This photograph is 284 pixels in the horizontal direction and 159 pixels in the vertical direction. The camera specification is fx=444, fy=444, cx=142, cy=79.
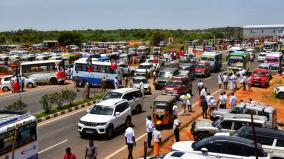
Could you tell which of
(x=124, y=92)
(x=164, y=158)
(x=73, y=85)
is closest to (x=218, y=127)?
(x=164, y=158)

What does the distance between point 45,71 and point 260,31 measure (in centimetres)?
11772

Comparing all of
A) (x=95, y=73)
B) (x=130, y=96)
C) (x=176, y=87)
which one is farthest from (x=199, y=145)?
(x=95, y=73)

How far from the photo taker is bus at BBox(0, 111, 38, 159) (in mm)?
14695

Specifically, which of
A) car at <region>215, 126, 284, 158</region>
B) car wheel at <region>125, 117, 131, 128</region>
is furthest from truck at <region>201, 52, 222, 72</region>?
car at <region>215, 126, 284, 158</region>

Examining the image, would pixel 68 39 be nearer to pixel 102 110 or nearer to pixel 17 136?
pixel 102 110

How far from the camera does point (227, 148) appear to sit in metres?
16.6

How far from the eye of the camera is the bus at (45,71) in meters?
46.9

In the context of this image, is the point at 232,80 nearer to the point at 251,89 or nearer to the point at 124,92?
the point at 251,89

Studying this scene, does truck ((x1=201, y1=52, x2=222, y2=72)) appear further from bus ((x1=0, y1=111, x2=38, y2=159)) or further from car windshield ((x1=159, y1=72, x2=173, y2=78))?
A: bus ((x1=0, y1=111, x2=38, y2=159))

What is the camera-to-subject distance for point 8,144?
48.9 feet

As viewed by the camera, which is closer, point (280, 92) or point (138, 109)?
point (138, 109)

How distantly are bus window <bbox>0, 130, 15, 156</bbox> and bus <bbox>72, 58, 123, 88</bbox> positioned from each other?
28.4 metres

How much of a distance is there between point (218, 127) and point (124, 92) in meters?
8.97

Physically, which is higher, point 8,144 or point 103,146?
point 8,144
